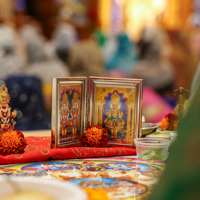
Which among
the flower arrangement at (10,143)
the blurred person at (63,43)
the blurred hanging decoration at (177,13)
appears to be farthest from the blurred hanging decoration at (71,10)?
the flower arrangement at (10,143)

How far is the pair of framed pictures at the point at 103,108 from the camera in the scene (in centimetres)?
111

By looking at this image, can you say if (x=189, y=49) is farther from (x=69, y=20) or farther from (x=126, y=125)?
(x=126, y=125)

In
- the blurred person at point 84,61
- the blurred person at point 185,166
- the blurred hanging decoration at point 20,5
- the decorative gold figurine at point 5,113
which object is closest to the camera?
the blurred person at point 185,166

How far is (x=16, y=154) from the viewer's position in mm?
942

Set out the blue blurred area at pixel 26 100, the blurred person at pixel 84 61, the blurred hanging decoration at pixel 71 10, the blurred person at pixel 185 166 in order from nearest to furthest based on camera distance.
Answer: the blurred person at pixel 185 166, the blue blurred area at pixel 26 100, the blurred person at pixel 84 61, the blurred hanging decoration at pixel 71 10

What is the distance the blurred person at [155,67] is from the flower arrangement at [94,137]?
9.77ft

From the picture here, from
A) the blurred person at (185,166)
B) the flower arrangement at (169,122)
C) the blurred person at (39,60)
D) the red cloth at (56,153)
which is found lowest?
the red cloth at (56,153)

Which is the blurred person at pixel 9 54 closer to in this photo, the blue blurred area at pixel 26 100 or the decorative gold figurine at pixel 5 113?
the blue blurred area at pixel 26 100

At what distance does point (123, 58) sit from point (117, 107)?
3.30 m

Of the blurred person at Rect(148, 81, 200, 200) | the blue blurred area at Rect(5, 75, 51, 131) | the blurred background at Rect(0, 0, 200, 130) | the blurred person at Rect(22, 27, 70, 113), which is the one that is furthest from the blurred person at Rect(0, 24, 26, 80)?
the blurred person at Rect(148, 81, 200, 200)

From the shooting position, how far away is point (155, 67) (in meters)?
4.20

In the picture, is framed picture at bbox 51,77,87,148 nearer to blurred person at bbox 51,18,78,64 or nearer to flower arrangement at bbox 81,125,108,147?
flower arrangement at bbox 81,125,108,147

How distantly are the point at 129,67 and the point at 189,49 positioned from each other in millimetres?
822

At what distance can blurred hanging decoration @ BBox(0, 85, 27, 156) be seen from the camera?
3.14 ft
